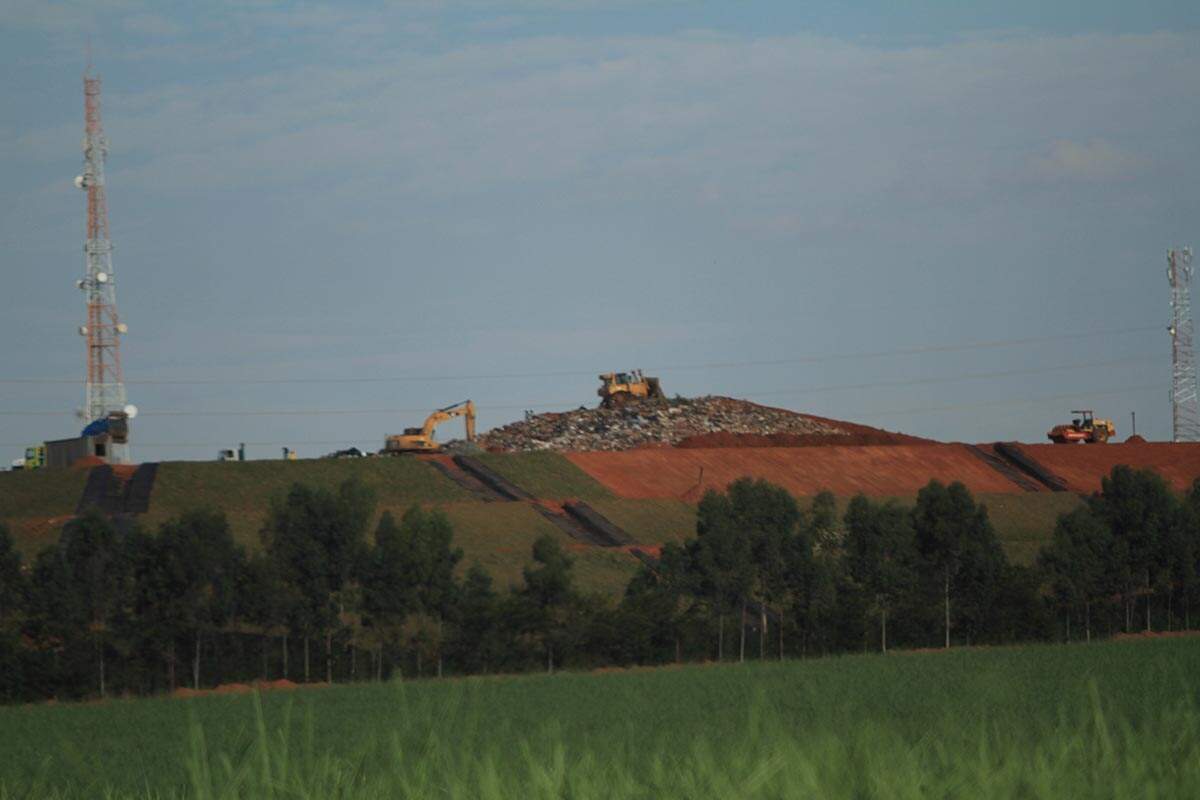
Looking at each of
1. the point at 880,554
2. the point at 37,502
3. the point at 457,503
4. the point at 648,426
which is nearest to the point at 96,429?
the point at 37,502

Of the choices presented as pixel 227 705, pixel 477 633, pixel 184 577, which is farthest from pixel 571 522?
pixel 227 705

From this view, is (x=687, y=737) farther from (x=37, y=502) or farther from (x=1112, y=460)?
(x=1112, y=460)

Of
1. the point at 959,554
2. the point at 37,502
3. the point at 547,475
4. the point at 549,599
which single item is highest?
the point at 547,475

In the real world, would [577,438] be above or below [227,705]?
above

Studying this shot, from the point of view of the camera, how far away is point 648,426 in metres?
131

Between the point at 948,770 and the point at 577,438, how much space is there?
386 ft

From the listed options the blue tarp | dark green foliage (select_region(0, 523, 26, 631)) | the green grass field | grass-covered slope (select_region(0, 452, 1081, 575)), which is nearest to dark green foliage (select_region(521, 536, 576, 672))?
the green grass field

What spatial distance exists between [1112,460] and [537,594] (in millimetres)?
76098

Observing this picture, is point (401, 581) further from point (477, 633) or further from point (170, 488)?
point (170, 488)

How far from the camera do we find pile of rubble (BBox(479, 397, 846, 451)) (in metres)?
126

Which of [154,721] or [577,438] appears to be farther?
[577,438]

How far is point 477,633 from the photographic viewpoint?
5866cm

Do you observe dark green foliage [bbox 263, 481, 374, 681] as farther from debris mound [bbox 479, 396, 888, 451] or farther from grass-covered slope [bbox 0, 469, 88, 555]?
debris mound [bbox 479, 396, 888, 451]

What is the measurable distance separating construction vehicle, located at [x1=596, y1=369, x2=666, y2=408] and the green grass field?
7493cm
